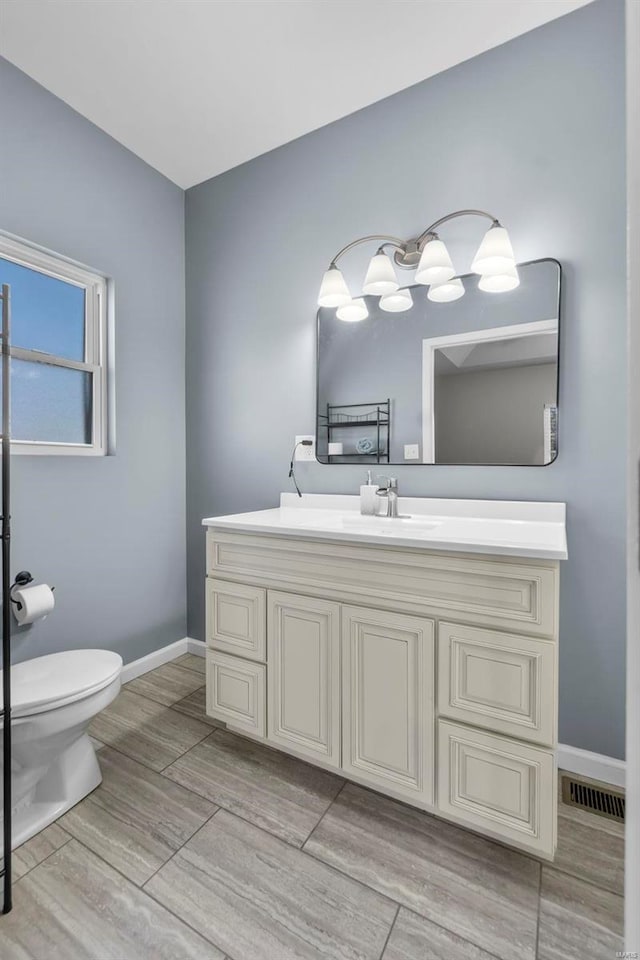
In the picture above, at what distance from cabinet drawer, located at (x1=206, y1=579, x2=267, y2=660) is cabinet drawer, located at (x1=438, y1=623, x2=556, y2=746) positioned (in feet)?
2.14

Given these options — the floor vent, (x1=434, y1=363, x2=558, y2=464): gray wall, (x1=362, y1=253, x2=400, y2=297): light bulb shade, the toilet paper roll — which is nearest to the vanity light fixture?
(x1=362, y1=253, x2=400, y2=297): light bulb shade

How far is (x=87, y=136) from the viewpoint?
2.02 m

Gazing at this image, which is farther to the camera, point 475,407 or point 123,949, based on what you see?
point 475,407

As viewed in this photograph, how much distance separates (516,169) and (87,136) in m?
1.88

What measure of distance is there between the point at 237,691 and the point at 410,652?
28.7 inches

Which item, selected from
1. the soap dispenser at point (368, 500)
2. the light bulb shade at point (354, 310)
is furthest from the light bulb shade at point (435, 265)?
the soap dispenser at point (368, 500)

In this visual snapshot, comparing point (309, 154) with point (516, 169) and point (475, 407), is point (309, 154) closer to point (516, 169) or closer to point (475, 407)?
point (516, 169)

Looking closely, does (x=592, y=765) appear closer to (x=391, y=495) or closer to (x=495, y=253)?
(x=391, y=495)

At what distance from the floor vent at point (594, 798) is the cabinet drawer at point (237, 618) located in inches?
44.9

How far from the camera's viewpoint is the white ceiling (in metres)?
1.56

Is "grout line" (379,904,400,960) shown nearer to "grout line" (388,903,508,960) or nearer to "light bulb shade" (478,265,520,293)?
"grout line" (388,903,508,960)

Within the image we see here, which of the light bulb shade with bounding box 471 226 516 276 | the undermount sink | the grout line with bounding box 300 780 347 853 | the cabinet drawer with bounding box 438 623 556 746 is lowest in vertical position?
the grout line with bounding box 300 780 347 853

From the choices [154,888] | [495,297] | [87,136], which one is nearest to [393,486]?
[495,297]

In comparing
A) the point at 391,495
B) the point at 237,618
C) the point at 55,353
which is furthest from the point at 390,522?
the point at 55,353
